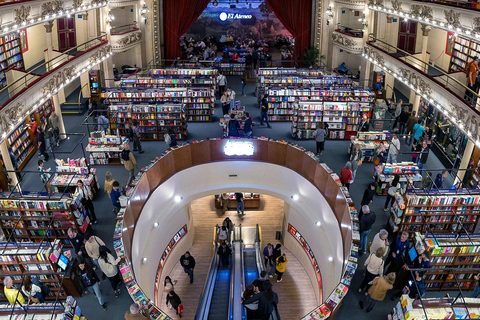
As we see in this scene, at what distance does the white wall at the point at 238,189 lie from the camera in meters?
10.4

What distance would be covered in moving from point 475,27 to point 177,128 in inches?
378

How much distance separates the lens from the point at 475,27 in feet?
32.3

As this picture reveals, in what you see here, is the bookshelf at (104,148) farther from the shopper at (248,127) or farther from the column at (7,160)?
the shopper at (248,127)

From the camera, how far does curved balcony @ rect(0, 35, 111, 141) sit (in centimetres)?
1009

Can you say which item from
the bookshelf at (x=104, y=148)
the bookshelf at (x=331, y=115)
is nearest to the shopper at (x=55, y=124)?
the bookshelf at (x=104, y=148)

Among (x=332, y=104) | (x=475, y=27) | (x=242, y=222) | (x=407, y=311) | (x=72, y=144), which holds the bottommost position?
(x=242, y=222)

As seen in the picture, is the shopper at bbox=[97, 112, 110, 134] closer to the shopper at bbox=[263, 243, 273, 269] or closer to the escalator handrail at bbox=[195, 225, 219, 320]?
the escalator handrail at bbox=[195, 225, 219, 320]

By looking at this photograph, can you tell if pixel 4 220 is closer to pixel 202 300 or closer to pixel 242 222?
pixel 202 300

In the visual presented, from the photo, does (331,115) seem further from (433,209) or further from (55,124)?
(55,124)

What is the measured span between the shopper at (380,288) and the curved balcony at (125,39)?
15.1 m

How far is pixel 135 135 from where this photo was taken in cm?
1296

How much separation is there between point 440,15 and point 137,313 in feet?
37.8

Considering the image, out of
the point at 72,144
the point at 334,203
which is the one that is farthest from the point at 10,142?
the point at 334,203

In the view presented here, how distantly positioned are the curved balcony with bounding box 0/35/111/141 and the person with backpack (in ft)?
8.81
